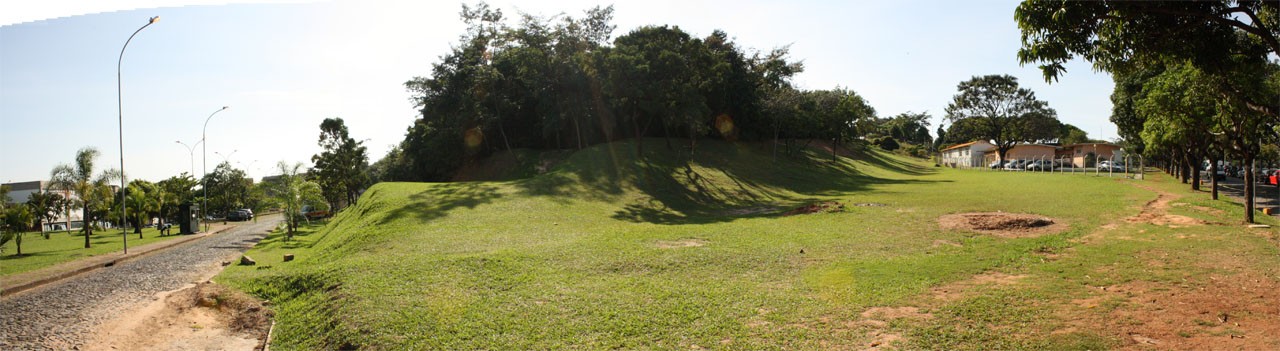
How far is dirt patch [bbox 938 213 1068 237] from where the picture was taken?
16269 millimetres

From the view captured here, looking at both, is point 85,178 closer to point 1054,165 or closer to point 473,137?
point 473,137

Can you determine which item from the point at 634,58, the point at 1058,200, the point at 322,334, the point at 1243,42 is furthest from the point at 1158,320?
the point at 634,58

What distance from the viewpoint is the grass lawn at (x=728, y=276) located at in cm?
873

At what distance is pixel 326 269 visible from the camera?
1426 centimetres

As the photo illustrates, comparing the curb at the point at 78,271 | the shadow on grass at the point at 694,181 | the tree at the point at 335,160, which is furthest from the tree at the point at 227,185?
the shadow on grass at the point at 694,181

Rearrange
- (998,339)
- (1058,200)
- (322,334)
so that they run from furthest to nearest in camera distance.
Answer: (1058,200), (322,334), (998,339)

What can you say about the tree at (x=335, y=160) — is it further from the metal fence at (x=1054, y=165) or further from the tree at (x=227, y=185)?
the metal fence at (x=1054, y=165)

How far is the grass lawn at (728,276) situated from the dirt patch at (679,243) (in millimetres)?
108

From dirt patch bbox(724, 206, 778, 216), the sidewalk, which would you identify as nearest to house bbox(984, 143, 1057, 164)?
dirt patch bbox(724, 206, 778, 216)

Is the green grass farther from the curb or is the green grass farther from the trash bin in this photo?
the trash bin

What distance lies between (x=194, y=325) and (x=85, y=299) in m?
5.95

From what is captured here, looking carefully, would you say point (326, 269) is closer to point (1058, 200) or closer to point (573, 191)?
point (573, 191)

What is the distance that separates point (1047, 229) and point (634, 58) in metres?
23.8

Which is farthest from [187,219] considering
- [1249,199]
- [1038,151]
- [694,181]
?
[1038,151]
